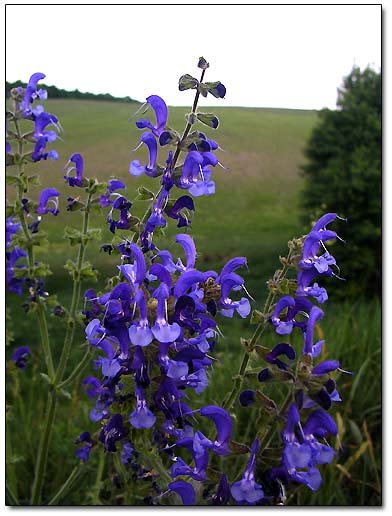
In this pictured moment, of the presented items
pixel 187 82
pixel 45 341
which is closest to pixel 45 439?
pixel 45 341

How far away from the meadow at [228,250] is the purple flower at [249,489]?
0.47m

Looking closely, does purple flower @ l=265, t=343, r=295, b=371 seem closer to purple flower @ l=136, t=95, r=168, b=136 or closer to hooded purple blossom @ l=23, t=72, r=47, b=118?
purple flower @ l=136, t=95, r=168, b=136

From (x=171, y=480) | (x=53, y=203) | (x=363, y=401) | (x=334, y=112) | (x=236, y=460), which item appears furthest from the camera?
(x=334, y=112)

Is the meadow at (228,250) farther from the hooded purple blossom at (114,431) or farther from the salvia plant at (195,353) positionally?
the hooded purple blossom at (114,431)

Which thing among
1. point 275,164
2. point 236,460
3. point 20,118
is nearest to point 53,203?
point 20,118

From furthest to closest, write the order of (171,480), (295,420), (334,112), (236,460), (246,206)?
(334,112)
(246,206)
(236,460)
(171,480)
(295,420)

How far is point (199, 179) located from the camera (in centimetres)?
88

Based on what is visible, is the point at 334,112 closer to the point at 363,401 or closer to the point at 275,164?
the point at 275,164

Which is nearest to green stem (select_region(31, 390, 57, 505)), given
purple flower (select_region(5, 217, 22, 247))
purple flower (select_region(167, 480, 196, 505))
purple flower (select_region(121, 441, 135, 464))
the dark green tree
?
purple flower (select_region(121, 441, 135, 464))

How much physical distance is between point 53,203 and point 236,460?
82cm

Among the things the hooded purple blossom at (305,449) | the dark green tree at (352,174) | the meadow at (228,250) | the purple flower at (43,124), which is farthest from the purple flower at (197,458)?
the dark green tree at (352,174)

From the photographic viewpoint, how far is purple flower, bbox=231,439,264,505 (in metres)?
0.71

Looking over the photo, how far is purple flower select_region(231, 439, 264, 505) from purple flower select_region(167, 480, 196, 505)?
0.07 meters

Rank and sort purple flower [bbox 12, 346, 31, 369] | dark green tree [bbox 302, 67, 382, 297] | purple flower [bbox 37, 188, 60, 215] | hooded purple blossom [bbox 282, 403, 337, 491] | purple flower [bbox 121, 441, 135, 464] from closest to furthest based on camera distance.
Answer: hooded purple blossom [bbox 282, 403, 337, 491] < purple flower [bbox 121, 441, 135, 464] < purple flower [bbox 37, 188, 60, 215] < purple flower [bbox 12, 346, 31, 369] < dark green tree [bbox 302, 67, 382, 297]
